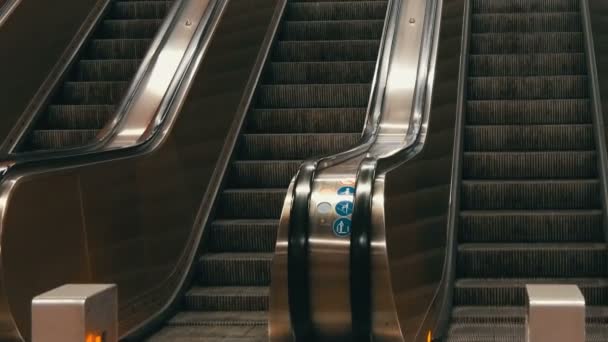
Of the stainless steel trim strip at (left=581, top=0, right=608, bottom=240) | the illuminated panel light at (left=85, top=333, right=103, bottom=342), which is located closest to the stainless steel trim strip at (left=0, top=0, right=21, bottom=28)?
the stainless steel trim strip at (left=581, top=0, right=608, bottom=240)

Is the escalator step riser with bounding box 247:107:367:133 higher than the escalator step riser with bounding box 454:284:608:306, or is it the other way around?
the escalator step riser with bounding box 247:107:367:133

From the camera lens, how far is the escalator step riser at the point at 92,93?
7.97 m

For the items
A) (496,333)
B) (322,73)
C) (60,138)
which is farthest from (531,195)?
(60,138)

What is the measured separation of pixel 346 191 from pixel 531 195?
7.98 ft

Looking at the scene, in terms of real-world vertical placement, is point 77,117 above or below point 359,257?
above

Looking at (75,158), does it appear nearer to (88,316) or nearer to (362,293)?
(362,293)

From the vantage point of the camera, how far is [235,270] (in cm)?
637

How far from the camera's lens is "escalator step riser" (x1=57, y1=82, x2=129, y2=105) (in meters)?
7.97

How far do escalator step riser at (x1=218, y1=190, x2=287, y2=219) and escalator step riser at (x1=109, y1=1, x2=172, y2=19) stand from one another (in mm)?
2569

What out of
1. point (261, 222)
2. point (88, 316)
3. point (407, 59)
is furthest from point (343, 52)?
point (88, 316)

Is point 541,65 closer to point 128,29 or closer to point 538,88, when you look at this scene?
point 538,88

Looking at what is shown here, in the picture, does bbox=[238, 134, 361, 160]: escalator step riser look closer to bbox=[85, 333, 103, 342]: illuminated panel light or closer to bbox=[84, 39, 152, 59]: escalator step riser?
bbox=[84, 39, 152, 59]: escalator step riser

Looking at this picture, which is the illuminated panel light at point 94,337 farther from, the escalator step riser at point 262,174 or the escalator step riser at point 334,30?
the escalator step riser at point 334,30

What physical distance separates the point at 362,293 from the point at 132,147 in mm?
1906
